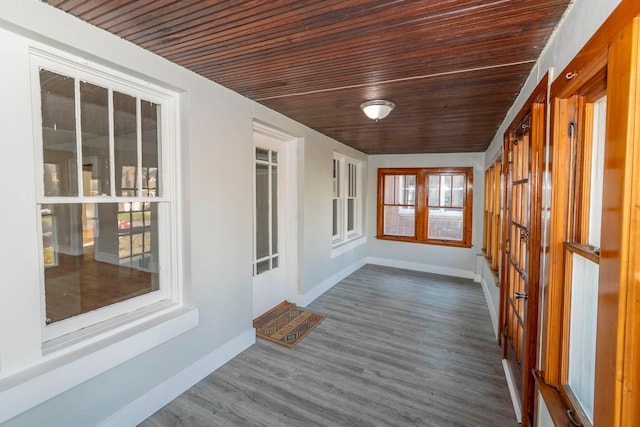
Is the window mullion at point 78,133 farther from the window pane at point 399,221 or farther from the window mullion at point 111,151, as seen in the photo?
the window pane at point 399,221

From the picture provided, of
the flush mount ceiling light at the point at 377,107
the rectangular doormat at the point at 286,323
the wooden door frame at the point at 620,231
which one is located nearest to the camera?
the wooden door frame at the point at 620,231

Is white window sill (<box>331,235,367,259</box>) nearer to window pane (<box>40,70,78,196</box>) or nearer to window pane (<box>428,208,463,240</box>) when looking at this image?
window pane (<box>428,208,463,240</box>)

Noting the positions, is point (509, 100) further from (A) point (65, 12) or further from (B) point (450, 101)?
(A) point (65, 12)

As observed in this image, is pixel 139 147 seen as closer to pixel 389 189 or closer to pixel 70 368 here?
pixel 70 368

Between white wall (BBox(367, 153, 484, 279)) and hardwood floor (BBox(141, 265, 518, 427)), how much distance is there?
6.02ft

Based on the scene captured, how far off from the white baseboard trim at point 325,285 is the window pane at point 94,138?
104 inches

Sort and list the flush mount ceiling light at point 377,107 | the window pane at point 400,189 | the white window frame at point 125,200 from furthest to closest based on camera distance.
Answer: the window pane at point 400,189, the flush mount ceiling light at point 377,107, the white window frame at point 125,200

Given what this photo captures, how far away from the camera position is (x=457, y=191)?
5543 mm

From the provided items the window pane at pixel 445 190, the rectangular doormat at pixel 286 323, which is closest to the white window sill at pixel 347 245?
the rectangular doormat at pixel 286 323

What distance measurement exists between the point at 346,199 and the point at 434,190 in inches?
72.0

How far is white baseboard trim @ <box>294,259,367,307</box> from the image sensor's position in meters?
3.85

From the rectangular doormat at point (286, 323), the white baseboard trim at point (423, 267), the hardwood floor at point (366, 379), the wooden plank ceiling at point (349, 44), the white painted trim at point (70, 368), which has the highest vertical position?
the wooden plank ceiling at point (349, 44)

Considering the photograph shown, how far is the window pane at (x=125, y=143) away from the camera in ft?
6.04

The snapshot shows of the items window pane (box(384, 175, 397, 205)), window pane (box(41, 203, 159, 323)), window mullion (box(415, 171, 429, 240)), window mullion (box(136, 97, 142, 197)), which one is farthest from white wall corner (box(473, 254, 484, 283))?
window mullion (box(136, 97, 142, 197))
